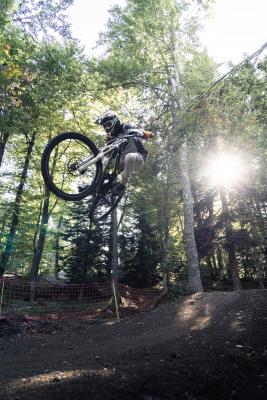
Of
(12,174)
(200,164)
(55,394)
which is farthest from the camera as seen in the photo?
(12,174)

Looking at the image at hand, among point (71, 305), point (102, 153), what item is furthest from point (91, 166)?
point (71, 305)

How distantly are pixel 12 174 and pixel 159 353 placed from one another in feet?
51.8

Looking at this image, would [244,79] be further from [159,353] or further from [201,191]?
[201,191]

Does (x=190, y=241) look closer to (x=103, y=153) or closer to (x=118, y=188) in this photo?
(x=118, y=188)

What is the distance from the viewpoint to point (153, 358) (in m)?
6.04

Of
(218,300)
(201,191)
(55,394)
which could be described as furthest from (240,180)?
(55,394)

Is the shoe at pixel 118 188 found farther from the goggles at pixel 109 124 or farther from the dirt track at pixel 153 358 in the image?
the dirt track at pixel 153 358

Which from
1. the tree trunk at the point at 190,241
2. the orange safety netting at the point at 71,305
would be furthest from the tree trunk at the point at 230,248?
the tree trunk at the point at 190,241

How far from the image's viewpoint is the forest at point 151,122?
8820mm

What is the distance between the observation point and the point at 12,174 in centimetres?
1945

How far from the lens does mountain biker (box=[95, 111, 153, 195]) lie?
5645 millimetres

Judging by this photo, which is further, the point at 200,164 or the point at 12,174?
the point at 12,174

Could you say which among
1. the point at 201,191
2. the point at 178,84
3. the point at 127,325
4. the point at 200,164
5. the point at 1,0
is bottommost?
the point at 127,325

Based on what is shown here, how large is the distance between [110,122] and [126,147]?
20.4 inches
